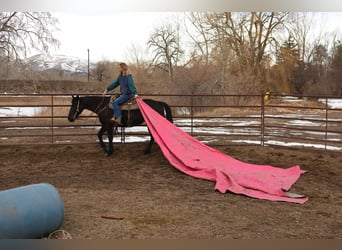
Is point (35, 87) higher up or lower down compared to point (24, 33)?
lower down

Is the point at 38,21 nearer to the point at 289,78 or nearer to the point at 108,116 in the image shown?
the point at 108,116

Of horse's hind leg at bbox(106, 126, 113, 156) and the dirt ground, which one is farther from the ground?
horse's hind leg at bbox(106, 126, 113, 156)

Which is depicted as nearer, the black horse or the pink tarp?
the pink tarp

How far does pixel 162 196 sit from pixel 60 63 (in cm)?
453

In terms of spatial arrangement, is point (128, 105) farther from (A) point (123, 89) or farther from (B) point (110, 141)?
(B) point (110, 141)

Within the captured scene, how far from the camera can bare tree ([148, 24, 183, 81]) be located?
8898 mm

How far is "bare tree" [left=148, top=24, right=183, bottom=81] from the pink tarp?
368 centimetres

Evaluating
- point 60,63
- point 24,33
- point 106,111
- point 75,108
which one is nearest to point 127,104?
point 106,111

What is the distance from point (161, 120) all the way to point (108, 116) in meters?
0.86

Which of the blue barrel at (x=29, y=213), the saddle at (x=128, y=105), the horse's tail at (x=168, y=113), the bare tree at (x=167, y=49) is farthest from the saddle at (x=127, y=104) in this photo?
the bare tree at (x=167, y=49)

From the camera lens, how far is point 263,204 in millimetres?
3660

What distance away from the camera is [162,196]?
390cm

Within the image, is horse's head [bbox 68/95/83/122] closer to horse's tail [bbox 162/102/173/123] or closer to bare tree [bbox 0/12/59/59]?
horse's tail [bbox 162/102/173/123]

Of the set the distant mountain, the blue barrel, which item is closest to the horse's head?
the distant mountain
